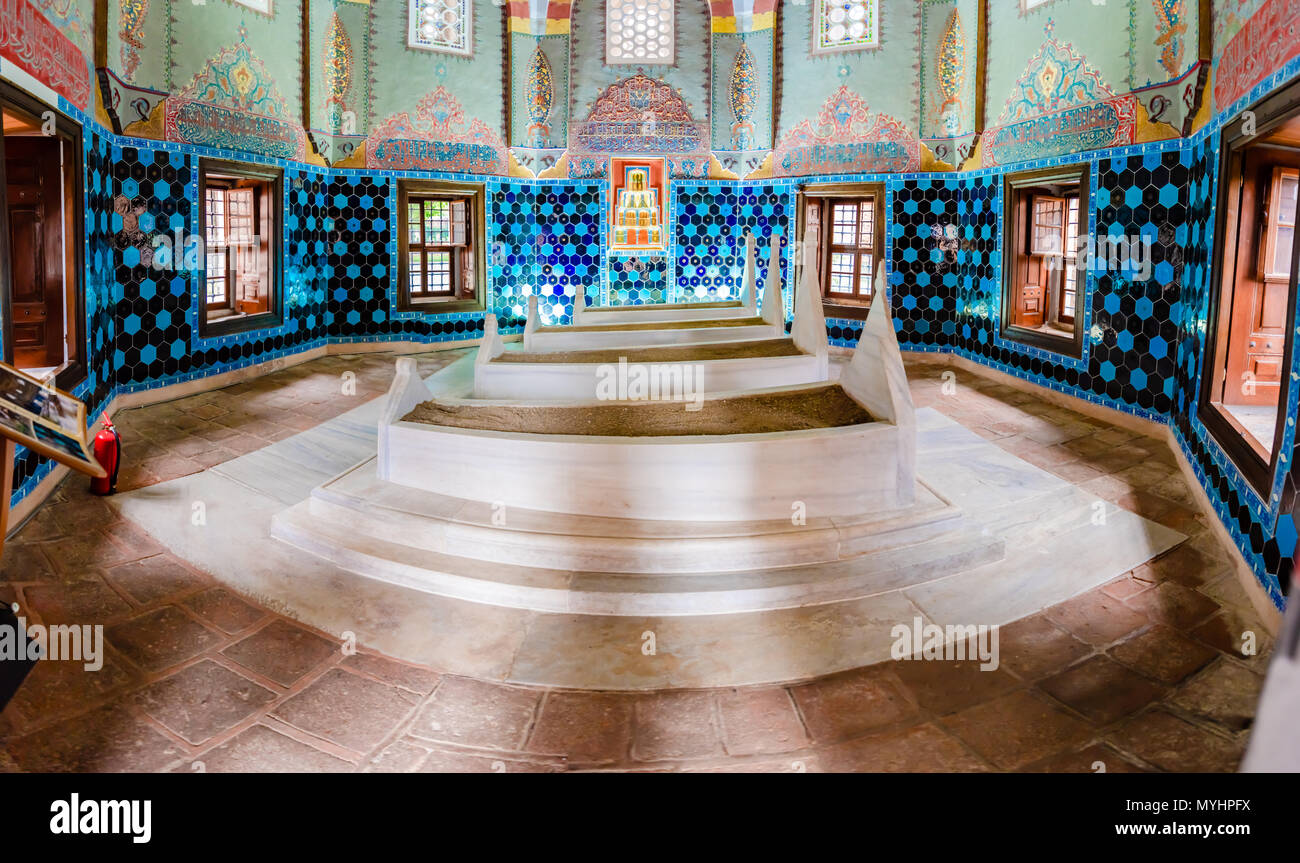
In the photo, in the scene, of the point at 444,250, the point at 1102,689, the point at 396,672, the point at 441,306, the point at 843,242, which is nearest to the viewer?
the point at 1102,689

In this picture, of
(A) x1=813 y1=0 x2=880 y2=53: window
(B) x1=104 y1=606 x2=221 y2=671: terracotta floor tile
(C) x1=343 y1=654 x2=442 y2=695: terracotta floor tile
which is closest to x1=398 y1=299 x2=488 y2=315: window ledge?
(A) x1=813 y1=0 x2=880 y2=53: window

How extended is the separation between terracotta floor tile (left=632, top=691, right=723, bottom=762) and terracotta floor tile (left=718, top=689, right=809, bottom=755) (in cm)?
5

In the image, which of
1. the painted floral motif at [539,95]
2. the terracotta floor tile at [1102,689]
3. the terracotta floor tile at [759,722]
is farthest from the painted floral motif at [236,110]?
the terracotta floor tile at [1102,689]

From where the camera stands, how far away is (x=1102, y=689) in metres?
3.10

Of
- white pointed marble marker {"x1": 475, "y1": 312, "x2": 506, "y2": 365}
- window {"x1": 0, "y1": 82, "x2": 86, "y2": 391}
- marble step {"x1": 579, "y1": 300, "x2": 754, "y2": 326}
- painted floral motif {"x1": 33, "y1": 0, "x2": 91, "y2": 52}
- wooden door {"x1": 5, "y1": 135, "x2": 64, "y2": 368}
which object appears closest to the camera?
painted floral motif {"x1": 33, "y1": 0, "x2": 91, "y2": 52}

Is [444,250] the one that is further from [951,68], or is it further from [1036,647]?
[1036,647]

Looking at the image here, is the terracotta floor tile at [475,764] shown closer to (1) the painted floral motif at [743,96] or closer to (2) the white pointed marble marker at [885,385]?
(2) the white pointed marble marker at [885,385]

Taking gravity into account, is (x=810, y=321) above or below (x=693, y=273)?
below

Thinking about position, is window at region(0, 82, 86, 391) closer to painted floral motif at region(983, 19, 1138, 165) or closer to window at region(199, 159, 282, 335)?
window at region(199, 159, 282, 335)

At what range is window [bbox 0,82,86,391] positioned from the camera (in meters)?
5.96

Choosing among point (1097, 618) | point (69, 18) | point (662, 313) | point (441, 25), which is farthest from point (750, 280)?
point (1097, 618)

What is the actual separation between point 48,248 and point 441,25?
21.3 feet

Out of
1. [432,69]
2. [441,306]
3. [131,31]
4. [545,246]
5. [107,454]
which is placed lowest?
[107,454]

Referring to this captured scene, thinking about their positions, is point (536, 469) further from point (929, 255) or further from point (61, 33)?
point (929, 255)
